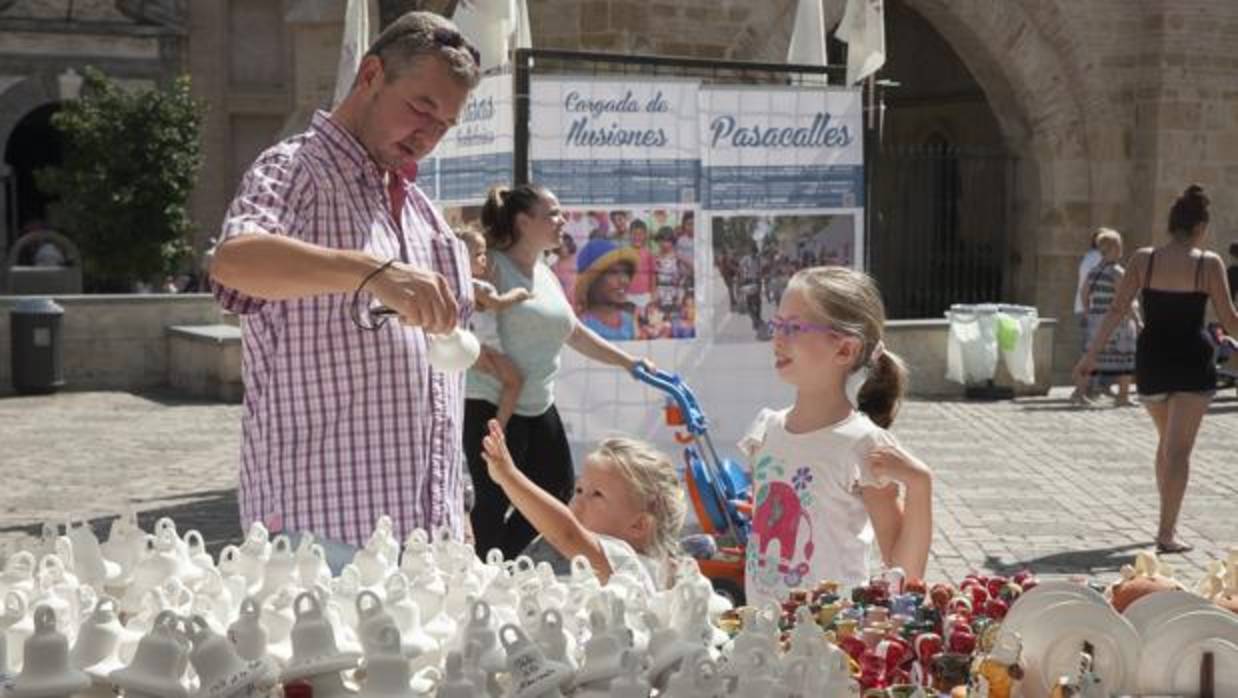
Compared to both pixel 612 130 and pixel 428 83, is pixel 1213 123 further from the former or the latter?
pixel 428 83

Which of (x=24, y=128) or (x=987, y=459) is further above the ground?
(x=24, y=128)

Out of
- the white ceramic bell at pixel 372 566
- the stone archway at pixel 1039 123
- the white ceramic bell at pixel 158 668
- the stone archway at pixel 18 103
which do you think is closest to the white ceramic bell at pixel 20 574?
the white ceramic bell at pixel 158 668

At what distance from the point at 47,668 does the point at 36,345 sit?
1381 centimetres

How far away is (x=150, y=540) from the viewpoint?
265cm

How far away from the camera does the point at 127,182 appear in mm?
25281

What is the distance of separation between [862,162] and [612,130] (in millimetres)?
1517

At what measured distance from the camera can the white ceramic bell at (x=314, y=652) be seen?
203cm

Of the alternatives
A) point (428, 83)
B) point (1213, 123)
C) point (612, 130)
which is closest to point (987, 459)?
point (612, 130)

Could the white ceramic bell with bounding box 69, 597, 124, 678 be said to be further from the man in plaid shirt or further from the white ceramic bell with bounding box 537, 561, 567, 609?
the man in plaid shirt

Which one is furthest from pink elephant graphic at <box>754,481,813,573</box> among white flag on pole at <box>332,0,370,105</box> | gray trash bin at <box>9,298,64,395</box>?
gray trash bin at <box>9,298,64,395</box>

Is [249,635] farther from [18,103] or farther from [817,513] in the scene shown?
[18,103]

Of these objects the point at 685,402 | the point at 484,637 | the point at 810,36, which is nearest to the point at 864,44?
the point at 810,36

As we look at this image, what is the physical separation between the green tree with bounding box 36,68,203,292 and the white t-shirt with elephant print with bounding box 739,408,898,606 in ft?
74.9

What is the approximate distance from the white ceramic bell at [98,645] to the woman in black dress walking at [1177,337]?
669 cm
